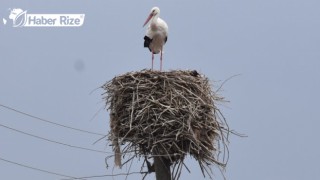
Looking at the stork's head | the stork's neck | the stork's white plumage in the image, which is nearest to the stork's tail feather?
the stork's white plumage

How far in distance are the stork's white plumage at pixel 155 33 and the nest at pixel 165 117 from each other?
2.87 metres

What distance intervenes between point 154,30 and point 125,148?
3.73 meters

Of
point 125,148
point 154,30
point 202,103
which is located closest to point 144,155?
point 125,148

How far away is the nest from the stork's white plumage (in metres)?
2.87

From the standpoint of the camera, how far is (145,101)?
909 cm

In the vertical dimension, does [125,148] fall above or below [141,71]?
below

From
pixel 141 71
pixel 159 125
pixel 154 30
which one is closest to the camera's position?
pixel 159 125

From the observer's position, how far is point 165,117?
29.3 ft

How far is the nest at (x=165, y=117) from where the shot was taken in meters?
8.88

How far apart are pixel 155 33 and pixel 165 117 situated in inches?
146

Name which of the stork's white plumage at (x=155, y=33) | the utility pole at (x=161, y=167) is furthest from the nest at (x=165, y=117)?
the stork's white plumage at (x=155, y=33)

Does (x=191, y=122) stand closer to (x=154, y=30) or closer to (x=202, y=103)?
(x=202, y=103)

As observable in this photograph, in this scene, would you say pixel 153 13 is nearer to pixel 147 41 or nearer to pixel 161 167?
pixel 147 41

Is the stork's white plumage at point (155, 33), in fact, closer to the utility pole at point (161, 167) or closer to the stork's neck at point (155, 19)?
the stork's neck at point (155, 19)
